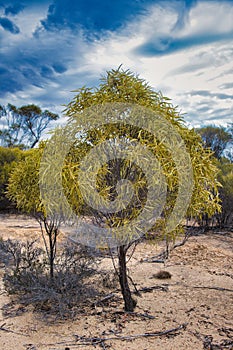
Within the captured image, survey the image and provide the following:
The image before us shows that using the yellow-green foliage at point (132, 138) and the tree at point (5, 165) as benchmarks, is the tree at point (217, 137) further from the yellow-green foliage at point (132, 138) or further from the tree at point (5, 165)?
the yellow-green foliage at point (132, 138)

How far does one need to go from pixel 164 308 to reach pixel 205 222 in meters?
7.18

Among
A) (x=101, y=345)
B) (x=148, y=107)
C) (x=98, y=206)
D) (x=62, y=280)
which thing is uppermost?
(x=148, y=107)

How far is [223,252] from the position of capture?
316 inches

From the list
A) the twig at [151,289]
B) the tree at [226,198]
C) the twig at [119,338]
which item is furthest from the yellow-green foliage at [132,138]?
the tree at [226,198]

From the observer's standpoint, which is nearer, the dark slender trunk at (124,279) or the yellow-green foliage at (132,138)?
the yellow-green foliage at (132,138)

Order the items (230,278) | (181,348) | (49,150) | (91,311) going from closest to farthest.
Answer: (181,348) < (49,150) < (91,311) < (230,278)

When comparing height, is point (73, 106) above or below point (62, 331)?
above

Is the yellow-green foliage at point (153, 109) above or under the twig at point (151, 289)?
above

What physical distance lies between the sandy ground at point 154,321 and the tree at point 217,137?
15.9 meters

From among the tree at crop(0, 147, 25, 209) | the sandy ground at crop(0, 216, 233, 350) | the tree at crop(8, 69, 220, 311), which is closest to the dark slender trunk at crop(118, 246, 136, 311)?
the sandy ground at crop(0, 216, 233, 350)

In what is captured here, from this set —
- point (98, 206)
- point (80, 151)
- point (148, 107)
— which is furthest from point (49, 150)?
point (148, 107)

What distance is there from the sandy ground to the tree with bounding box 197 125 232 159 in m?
15.9

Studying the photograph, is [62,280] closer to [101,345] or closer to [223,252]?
[101,345]

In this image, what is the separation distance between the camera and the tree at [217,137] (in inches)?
837
